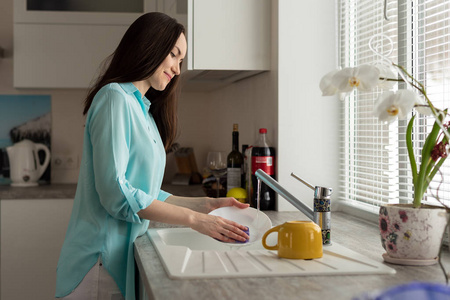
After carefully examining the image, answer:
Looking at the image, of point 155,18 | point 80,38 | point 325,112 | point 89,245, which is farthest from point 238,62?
point 80,38

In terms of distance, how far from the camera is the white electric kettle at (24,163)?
10.7 feet

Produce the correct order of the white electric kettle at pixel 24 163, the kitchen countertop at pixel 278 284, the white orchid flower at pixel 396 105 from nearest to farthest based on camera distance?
the kitchen countertop at pixel 278 284 < the white orchid flower at pixel 396 105 < the white electric kettle at pixel 24 163

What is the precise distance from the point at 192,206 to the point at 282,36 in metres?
0.77

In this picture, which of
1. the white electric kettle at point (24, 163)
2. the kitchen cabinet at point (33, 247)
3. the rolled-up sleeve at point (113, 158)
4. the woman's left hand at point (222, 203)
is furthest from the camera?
the white electric kettle at point (24, 163)

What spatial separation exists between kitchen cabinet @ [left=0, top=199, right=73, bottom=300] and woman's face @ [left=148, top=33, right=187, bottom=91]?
1.55m

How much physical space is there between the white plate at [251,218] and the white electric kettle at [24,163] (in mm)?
1916

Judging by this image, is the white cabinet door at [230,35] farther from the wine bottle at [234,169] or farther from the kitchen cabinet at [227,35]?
the wine bottle at [234,169]

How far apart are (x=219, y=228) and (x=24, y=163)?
212cm

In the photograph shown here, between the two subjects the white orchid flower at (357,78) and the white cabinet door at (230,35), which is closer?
the white orchid flower at (357,78)

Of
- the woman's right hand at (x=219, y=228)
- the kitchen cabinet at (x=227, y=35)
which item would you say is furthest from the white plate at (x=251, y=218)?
the kitchen cabinet at (x=227, y=35)

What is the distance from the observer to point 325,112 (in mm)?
2186

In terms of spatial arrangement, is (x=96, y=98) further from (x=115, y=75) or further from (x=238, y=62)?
(x=238, y=62)

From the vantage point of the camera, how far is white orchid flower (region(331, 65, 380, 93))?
3.88 ft

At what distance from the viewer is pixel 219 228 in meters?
1.47
